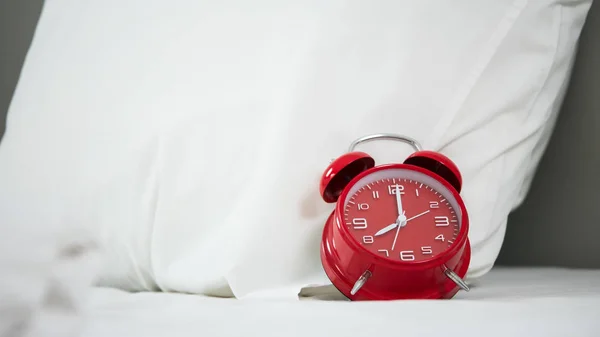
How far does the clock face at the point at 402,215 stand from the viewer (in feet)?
1.98

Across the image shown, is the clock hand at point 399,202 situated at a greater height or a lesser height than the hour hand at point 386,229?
greater

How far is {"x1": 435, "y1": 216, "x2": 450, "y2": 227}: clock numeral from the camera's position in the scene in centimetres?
62

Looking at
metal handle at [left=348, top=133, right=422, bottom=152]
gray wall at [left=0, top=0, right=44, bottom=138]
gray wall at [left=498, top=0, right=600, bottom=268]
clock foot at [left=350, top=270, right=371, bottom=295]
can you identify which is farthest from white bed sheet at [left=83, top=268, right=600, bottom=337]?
gray wall at [left=0, top=0, right=44, bottom=138]

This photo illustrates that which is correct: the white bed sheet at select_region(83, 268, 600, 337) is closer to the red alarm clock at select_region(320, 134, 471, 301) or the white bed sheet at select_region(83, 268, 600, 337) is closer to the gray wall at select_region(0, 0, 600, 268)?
the red alarm clock at select_region(320, 134, 471, 301)

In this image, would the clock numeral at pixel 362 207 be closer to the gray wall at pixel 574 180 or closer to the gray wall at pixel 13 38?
the gray wall at pixel 574 180

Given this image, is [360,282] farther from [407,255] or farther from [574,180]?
[574,180]

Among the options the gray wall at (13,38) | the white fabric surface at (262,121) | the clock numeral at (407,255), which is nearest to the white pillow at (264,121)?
the white fabric surface at (262,121)

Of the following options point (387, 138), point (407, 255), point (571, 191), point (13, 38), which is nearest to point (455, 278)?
point (407, 255)

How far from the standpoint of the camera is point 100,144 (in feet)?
2.35

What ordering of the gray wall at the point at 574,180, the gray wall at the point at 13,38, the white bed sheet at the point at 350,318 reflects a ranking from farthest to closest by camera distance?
the gray wall at the point at 13,38
the gray wall at the point at 574,180
the white bed sheet at the point at 350,318

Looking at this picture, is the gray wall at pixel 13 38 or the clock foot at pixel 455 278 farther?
the gray wall at pixel 13 38

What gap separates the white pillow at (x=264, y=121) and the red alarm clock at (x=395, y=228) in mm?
45

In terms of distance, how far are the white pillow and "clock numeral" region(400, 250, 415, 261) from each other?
11 centimetres

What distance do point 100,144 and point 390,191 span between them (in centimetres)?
35
